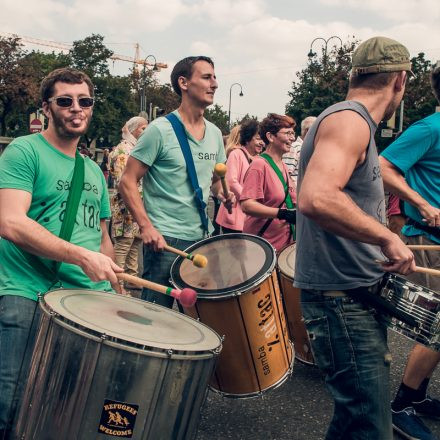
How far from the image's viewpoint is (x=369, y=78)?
7.43ft

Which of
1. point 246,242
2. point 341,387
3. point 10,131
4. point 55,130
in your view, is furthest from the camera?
point 10,131

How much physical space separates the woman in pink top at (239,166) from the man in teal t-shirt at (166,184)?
1.31 meters

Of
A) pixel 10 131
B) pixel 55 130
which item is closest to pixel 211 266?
pixel 55 130

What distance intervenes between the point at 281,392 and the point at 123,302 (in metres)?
1.89

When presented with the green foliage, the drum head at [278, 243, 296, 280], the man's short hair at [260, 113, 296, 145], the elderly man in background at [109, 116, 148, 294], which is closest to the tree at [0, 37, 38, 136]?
the green foliage

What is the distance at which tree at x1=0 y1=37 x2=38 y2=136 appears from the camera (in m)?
44.2

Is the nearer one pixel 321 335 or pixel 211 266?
pixel 321 335

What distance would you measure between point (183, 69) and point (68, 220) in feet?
5.06

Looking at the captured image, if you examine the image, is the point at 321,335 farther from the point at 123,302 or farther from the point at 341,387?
the point at 123,302

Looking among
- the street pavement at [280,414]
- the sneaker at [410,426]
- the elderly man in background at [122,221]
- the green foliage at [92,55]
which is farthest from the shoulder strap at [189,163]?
the green foliage at [92,55]

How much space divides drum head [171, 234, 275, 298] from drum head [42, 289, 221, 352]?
576mm

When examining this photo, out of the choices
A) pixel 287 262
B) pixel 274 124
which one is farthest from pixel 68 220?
pixel 274 124

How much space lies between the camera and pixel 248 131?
666cm

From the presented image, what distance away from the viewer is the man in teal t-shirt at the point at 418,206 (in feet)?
10.8
